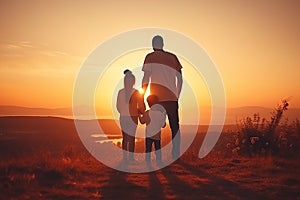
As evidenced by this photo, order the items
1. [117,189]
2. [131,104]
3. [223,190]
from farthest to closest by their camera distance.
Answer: [131,104]
[117,189]
[223,190]

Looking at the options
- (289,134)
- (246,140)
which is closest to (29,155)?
(246,140)

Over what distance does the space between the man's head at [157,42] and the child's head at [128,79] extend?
1074mm

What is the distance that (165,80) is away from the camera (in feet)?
31.4

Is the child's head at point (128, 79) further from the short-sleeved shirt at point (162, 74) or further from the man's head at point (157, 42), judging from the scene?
the man's head at point (157, 42)

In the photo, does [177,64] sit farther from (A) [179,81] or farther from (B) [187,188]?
(B) [187,188]

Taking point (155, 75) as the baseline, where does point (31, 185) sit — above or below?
below

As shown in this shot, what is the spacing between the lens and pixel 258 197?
584 centimetres

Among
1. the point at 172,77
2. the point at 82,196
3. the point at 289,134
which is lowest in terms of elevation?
the point at 82,196

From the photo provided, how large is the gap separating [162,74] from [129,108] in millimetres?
1569

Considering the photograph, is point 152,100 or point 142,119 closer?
point 152,100

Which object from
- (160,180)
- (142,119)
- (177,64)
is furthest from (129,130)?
(160,180)

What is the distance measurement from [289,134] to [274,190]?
558 centimetres


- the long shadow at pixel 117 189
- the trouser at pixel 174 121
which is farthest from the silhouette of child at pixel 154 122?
the long shadow at pixel 117 189

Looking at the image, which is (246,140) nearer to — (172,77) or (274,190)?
(172,77)
